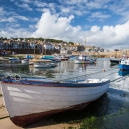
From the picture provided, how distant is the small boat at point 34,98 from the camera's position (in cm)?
762

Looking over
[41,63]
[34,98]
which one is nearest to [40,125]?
[34,98]

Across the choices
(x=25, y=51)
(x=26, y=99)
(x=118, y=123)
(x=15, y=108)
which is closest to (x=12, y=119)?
(x=15, y=108)

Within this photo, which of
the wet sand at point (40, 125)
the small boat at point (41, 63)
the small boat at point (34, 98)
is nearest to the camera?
the small boat at point (34, 98)

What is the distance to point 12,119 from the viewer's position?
26.3 ft

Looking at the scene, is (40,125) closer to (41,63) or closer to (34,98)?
(34,98)

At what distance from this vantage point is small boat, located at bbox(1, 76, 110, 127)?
7621 mm

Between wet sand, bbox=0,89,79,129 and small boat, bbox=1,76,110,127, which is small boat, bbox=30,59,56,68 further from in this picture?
small boat, bbox=1,76,110,127

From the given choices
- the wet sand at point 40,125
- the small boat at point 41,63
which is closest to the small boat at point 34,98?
the wet sand at point 40,125

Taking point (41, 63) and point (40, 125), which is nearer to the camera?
point (40, 125)

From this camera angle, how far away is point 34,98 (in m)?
7.96

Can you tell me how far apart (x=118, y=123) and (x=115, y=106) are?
285 centimetres

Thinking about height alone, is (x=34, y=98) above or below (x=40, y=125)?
above

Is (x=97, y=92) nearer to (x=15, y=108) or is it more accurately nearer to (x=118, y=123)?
(x=118, y=123)

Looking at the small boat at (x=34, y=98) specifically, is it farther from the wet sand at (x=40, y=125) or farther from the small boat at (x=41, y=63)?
Result: the small boat at (x=41, y=63)
